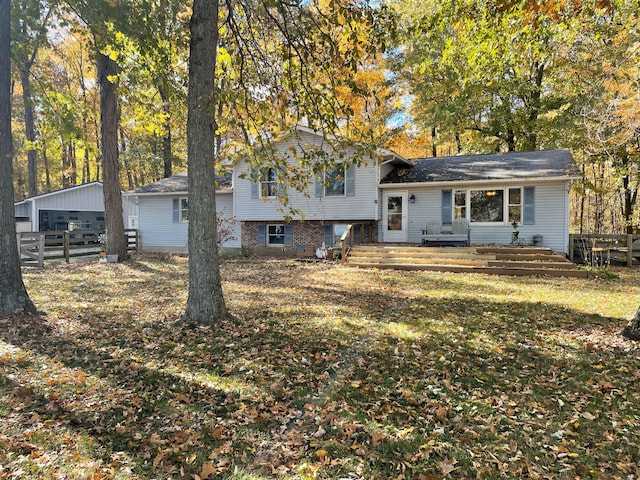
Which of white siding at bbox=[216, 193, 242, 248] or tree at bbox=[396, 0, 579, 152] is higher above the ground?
tree at bbox=[396, 0, 579, 152]

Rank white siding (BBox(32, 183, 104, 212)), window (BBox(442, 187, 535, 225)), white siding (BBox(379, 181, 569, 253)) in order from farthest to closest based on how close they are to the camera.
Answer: white siding (BBox(32, 183, 104, 212)), window (BBox(442, 187, 535, 225)), white siding (BBox(379, 181, 569, 253))

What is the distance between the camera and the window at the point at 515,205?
14688mm

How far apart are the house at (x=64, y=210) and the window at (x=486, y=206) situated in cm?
2129

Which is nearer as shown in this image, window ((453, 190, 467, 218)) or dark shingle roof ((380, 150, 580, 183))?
dark shingle roof ((380, 150, 580, 183))

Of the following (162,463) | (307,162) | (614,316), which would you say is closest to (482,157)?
(614,316)

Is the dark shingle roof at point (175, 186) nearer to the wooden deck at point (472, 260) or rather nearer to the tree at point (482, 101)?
the wooden deck at point (472, 260)

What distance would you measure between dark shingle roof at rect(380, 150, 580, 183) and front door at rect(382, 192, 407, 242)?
2.52 ft

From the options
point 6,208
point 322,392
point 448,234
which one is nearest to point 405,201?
point 448,234

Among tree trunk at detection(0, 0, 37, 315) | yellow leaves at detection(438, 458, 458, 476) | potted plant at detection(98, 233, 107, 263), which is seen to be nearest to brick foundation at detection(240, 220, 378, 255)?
potted plant at detection(98, 233, 107, 263)

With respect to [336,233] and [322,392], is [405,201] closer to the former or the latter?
[336,233]

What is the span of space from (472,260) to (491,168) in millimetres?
5230

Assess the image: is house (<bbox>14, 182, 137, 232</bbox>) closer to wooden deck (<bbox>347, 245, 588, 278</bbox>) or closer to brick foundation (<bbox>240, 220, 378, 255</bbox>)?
brick foundation (<bbox>240, 220, 378, 255</bbox>)

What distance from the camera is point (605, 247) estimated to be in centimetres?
1381

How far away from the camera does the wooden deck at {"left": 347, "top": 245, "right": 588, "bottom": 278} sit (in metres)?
11.7
